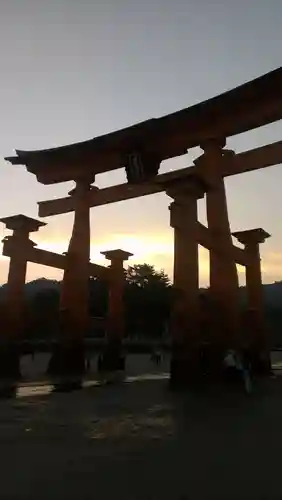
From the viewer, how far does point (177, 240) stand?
10.8 metres

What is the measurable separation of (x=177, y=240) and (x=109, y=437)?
5.89m

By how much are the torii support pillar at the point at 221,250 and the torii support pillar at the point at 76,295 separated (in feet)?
11.9

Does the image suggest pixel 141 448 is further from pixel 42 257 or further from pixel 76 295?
pixel 42 257

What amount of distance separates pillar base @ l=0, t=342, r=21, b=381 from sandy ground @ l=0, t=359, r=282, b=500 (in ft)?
15.1

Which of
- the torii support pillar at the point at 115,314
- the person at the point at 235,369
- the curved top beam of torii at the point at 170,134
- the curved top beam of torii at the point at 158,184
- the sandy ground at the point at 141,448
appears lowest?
the sandy ground at the point at 141,448

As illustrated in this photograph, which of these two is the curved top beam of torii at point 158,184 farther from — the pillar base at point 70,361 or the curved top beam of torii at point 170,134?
the pillar base at point 70,361

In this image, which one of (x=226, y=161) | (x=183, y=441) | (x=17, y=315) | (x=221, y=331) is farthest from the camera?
(x=17, y=315)

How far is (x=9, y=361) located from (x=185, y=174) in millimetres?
6414

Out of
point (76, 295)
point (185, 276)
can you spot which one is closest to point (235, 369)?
point (185, 276)

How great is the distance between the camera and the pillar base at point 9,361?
12867 millimetres

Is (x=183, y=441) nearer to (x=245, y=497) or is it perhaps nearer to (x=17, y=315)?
(x=245, y=497)

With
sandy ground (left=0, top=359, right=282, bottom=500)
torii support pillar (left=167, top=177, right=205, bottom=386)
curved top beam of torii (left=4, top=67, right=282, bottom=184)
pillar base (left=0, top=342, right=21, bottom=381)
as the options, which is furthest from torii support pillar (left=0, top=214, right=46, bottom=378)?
sandy ground (left=0, top=359, right=282, bottom=500)

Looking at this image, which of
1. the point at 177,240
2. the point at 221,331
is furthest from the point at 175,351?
the point at 177,240

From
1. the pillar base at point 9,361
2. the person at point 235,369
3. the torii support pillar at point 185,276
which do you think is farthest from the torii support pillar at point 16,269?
the person at point 235,369
